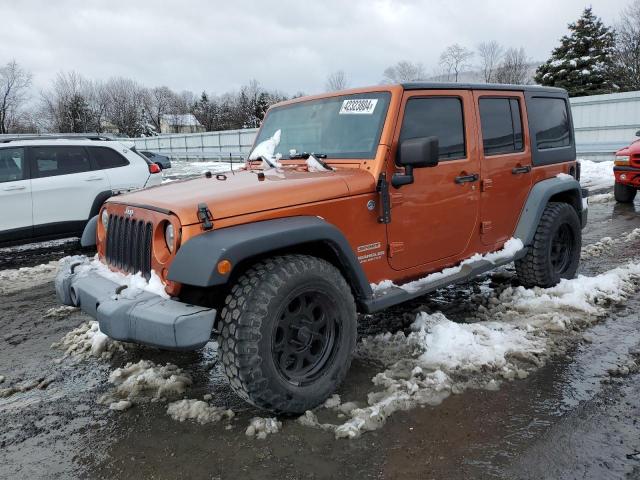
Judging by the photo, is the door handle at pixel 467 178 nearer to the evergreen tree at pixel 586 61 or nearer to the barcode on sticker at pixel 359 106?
the barcode on sticker at pixel 359 106

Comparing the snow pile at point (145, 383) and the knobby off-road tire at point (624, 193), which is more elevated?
the knobby off-road tire at point (624, 193)

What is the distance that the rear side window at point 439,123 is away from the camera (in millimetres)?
3756

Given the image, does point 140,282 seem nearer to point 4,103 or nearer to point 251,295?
point 251,295

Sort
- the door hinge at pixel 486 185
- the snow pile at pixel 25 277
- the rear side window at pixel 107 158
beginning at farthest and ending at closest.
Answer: the rear side window at pixel 107 158, the snow pile at pixel 25 277, the door hinge at pixel 486 185

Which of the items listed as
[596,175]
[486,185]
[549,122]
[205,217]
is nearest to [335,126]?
[486,185]

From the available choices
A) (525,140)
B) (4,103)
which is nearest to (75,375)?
(525,140)

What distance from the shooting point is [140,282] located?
309cm

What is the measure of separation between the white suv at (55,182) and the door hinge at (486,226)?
16.4 feet

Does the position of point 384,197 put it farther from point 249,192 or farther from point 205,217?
point 205,217

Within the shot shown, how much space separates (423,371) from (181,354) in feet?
5.90

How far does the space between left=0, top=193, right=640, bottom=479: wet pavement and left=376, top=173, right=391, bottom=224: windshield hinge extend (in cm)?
102

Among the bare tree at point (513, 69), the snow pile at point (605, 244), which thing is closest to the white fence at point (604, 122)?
the snow pile at point (605, 244)

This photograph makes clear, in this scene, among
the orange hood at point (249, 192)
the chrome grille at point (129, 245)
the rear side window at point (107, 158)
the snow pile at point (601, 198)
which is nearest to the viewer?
the orange hood at point (249, 192)

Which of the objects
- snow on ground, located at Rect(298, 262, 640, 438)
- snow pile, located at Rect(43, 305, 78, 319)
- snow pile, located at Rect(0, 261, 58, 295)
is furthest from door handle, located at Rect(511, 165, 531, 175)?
snow pile, located at Rect(0, 261, 58, 295)
